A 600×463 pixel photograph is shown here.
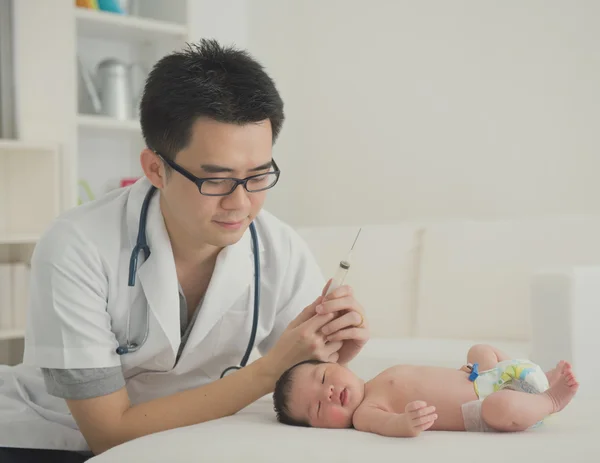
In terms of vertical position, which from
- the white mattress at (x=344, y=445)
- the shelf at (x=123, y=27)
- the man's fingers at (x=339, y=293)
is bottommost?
the white mattress at (x=344, y=445)

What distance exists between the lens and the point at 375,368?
2.61 m

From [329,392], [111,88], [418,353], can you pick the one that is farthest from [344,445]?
[111,88]

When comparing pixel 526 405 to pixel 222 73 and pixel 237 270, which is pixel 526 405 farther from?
pixel 222 73

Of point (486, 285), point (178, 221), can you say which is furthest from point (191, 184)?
point (486, 285)

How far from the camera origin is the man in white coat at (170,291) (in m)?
1.51

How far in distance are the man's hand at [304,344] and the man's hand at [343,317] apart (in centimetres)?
1

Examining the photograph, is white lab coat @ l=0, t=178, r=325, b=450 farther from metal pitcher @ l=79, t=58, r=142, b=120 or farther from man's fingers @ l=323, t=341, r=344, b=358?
metal pitcher @ l=79, t=58, r=142, b=120

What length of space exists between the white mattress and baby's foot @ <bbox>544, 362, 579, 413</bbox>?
51 mm

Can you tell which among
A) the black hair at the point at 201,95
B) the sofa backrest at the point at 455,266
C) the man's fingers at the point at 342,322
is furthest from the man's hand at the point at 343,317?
the sofa backrest at the point at 455,266

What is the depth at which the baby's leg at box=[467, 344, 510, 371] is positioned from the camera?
1695mm

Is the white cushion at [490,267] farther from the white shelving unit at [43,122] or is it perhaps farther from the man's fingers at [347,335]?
the white shelving unit at [43,122]

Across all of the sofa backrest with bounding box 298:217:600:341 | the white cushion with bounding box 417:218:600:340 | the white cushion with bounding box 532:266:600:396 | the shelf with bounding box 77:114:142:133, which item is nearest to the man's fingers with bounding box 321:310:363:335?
the white cushion with bounding box 532:266:600:396

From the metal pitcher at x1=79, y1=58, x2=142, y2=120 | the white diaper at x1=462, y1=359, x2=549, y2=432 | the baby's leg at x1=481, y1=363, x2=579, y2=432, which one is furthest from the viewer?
the metal pitcher at x1=79, y1=58, x2=142, y2=120

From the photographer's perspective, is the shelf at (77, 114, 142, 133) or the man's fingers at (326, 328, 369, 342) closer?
the man's fingers at (326, 328, 369, 342)
